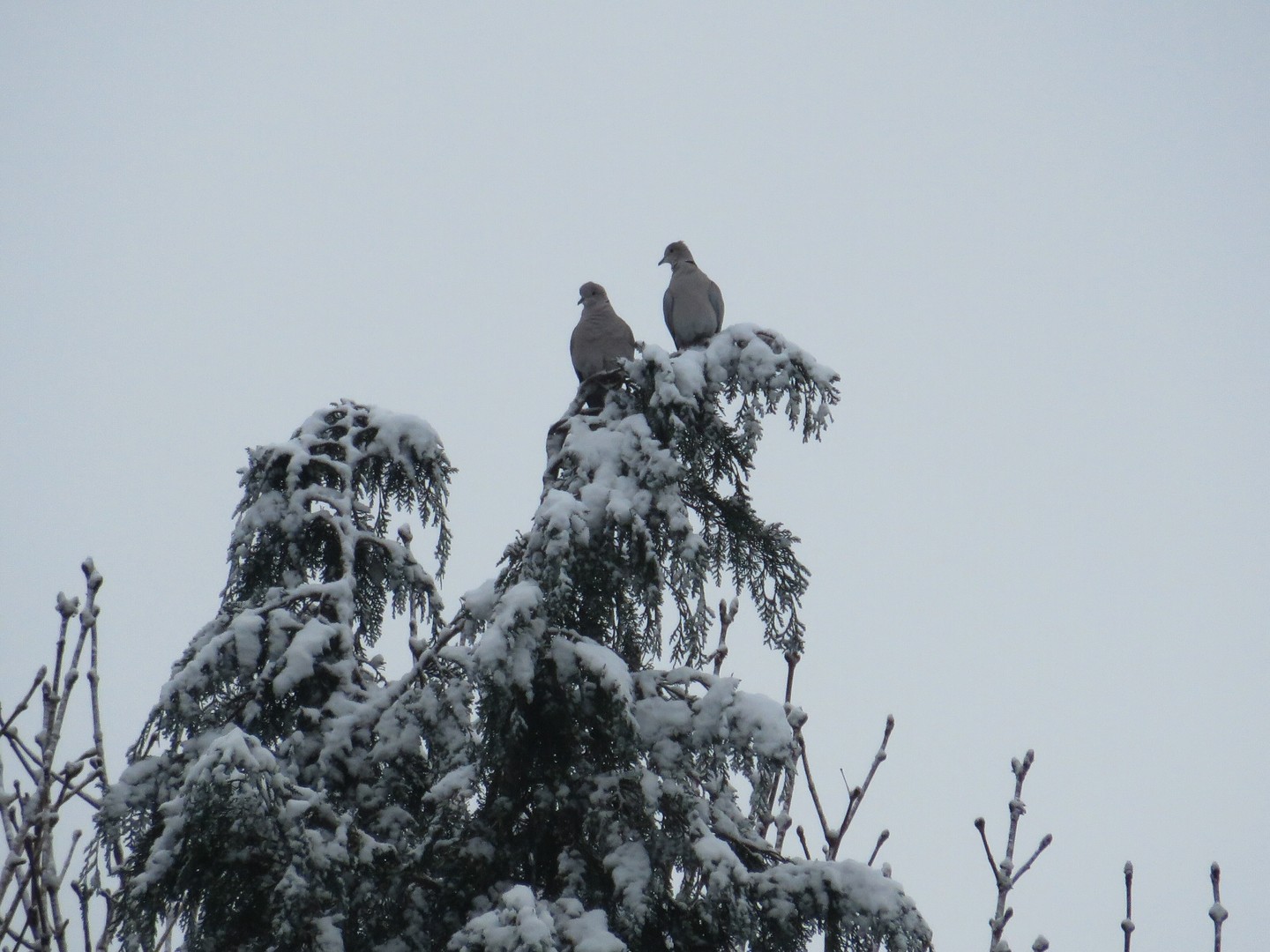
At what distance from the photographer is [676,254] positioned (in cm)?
744

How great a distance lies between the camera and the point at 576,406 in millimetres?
3740

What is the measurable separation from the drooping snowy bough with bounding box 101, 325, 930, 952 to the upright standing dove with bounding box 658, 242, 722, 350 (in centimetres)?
290

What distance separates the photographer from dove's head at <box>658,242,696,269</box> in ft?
24.0

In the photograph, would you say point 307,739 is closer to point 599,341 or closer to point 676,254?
point 599,341

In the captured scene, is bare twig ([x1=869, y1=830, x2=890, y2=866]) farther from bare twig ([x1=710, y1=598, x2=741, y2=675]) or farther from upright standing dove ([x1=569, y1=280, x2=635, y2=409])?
upright standing dove ([x1=569, y1=280, x2=635, y2=409])

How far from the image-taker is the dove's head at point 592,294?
6.86m

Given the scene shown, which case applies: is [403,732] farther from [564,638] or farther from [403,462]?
[403,462]

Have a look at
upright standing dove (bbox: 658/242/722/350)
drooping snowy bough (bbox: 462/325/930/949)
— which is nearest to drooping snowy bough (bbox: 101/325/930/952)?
drooping snowy bough (bbox: 462/325/930/949)

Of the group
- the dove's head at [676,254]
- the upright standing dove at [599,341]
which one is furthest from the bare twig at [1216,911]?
the dove's head at [676,254]

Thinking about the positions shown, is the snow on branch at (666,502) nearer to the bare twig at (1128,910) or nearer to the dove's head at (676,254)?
the bare twig at (1128,910)

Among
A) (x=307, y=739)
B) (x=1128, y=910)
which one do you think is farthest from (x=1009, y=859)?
(x=307, y=739)

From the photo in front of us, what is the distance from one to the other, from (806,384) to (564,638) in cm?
106

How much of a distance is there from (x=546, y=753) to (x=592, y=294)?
14.1 ft

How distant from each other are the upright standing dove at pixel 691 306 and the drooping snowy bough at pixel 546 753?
2.90 m
